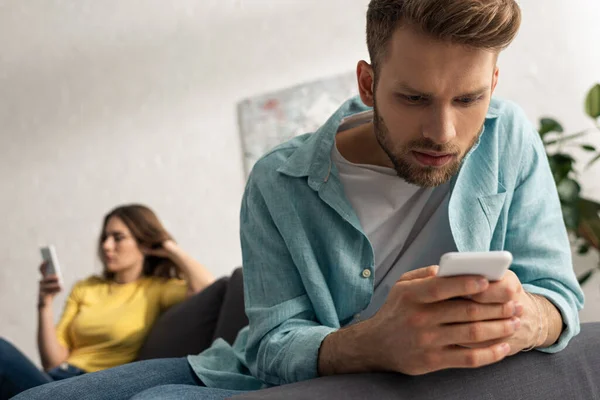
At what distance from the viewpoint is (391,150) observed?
1337 mm

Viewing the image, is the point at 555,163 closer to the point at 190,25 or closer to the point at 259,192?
the point at 259,192

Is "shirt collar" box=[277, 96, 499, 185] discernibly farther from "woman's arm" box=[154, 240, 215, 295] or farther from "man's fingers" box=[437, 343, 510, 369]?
"woman's arm" box=[154, 240, 215, 295]

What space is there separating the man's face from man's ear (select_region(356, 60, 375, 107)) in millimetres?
107

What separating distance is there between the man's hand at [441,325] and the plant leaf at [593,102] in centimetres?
218

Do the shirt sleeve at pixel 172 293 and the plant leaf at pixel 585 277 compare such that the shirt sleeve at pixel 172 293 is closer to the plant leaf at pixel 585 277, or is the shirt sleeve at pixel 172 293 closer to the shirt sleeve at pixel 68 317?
the shirt sleeve at pixel 68 317

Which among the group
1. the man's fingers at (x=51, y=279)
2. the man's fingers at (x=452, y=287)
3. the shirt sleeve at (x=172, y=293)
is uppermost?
the man's fingers at (x=452, y=287)

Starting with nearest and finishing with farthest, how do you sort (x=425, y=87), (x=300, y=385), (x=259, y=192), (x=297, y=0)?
1. (x=300, y=385)
2. (x=425, y=87)
3. (x=259, y=192)
4. (x=297, y=0)

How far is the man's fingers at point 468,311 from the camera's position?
102cm

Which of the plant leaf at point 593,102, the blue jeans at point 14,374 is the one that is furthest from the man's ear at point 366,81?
the plant leaf at point 593,102

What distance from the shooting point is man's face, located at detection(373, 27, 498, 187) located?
1.20 m

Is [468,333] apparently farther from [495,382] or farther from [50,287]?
[50,287]

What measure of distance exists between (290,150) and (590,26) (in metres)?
2.37

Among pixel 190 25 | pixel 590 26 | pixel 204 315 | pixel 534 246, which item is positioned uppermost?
pixel 190 25

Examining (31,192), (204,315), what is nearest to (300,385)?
(204,315)
